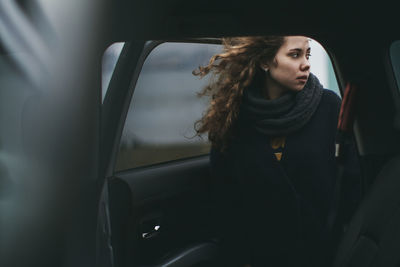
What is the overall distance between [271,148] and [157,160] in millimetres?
463

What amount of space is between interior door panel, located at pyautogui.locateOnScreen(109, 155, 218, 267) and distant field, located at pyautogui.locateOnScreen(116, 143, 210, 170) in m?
A: 0.03

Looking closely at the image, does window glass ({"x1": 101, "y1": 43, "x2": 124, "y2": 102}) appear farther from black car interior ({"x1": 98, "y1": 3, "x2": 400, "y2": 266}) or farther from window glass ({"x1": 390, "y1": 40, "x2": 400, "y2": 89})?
window glass ({"x1": 390, "y1": 40, "x2": 400, "y2": 89})

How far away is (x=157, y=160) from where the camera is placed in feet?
7.52

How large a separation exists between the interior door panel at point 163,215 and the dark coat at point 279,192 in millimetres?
101

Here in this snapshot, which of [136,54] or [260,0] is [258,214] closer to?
[136,54]

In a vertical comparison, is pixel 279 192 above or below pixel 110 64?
below

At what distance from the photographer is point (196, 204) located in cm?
241

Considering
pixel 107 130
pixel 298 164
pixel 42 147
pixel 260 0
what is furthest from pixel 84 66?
pixel 298 164

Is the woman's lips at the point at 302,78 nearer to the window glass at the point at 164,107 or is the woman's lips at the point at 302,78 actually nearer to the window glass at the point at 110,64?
the window glass at the point at 164,107

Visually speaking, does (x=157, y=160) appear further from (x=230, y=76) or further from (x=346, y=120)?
(x=346, y=120)

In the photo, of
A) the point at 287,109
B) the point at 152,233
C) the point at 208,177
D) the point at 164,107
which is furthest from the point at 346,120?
the point at 208,177

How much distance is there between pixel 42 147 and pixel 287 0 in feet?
1.51

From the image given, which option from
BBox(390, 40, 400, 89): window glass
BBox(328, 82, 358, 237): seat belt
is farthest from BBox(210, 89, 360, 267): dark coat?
BBox(390, 40, 400, 89): window glass

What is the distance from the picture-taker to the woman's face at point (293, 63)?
2.23m
